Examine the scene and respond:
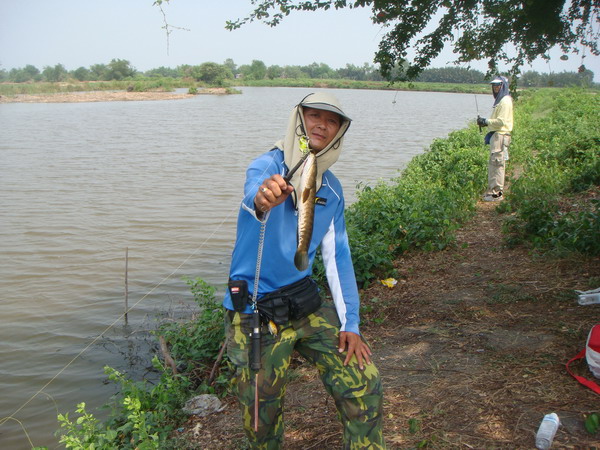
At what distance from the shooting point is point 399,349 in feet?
16.1

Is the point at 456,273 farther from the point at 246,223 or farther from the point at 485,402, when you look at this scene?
the point at 246,223

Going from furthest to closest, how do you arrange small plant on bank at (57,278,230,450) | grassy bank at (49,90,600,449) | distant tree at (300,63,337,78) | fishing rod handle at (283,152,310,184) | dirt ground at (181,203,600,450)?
distant tree at (300,63,337,78)
grassy bank at (49,90,600,449)
small plant on bank at (57,278,230,450)
dirt ground at (181,203,600,450)
fishing rod handle at (283,152,310,184)

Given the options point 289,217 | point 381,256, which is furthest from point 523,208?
point 289,217

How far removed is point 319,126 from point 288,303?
0.92m

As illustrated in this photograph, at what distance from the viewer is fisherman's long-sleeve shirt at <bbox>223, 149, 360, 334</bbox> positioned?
2.75m

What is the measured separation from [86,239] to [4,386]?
206 inches

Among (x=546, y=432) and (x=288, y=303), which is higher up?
(x=288, y=303)

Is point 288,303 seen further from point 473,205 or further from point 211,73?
point 211,73

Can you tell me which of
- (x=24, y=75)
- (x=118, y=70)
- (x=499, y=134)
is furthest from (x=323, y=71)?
(x=499, y=134)

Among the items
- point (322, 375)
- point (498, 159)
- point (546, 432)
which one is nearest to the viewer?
point (322, 375)

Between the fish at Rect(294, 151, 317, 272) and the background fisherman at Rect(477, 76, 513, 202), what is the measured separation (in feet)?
29.0

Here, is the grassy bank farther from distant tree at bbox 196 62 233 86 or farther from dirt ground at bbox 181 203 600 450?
distant tree at bbox 196 62 233 86

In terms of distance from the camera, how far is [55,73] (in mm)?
80875

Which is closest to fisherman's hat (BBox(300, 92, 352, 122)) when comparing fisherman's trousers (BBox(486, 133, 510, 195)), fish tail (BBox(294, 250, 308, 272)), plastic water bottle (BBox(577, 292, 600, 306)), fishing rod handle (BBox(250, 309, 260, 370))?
fish tail (BBox(294, 250, 308, 272))
